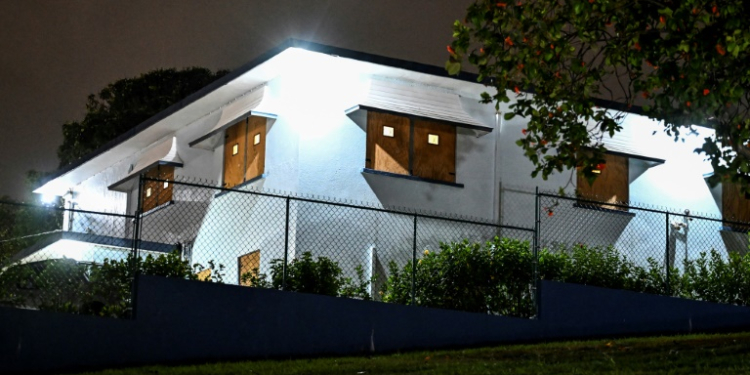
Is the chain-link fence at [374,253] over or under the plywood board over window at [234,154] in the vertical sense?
under

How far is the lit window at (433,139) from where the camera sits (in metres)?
20.2

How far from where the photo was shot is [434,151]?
20266mm

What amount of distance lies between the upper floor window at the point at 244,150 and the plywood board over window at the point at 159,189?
1.92m

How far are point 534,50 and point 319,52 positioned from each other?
5.39 metres

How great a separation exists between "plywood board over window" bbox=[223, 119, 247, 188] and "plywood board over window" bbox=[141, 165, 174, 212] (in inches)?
70.8

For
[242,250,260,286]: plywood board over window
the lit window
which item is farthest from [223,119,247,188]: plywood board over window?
the lit window

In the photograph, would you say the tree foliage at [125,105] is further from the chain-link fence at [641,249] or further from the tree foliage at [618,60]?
the tree foliage at [618,60]

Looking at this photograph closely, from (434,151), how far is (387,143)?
38.2 inches

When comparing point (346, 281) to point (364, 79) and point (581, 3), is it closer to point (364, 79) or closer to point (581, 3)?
point (364, 79)

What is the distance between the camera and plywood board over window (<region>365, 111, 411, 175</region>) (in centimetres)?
1964

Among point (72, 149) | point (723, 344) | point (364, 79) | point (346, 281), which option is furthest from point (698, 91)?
point (72, 149)

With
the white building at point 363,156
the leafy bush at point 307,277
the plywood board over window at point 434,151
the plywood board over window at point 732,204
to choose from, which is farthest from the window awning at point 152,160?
the plywood board over window at point 732,204

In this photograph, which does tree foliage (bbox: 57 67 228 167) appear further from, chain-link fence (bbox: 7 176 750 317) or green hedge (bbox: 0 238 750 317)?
green hedge (bbox: 0 238 750 317)

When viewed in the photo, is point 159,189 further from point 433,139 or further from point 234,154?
point 433,139
